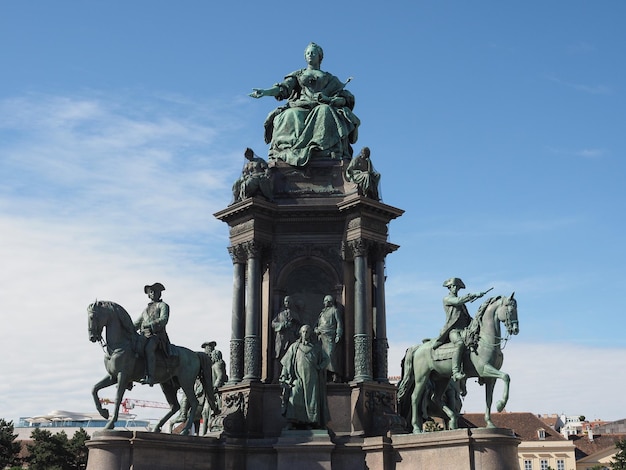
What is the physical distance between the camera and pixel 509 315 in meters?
18.5

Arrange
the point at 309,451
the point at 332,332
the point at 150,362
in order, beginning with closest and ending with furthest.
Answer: the point at 309,451 → the point at 150,362 → the point at 332,332

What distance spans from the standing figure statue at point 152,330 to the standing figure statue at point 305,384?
9.61 ft

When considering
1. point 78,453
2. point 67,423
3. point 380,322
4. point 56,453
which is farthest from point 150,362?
point 67,423

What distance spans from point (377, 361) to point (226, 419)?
4.05 meters

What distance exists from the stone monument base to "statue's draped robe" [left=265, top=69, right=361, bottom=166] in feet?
25.7

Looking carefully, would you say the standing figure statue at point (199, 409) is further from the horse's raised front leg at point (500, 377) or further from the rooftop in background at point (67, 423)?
the rooftop in background at point (67, 423)

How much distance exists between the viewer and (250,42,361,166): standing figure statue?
23328mm

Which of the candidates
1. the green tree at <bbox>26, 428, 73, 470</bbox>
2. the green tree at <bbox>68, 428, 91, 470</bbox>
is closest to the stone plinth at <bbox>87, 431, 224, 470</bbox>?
the green tree at <bbox>26, 428, 73, 470</bbox>

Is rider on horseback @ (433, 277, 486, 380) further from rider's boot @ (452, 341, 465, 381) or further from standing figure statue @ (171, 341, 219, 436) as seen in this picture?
standing figure statue @ (171, 341, 219, 436)

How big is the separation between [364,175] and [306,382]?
5.89 m

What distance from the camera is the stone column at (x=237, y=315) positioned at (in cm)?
2134

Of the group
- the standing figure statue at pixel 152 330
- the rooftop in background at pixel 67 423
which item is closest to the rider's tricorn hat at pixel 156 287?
the standing figure statue at pixel 152 330

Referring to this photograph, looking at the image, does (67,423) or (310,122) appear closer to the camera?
(310,122)

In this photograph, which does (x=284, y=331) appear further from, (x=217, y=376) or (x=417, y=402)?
(x=417, y=402)
